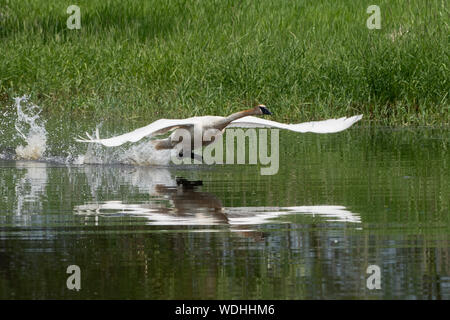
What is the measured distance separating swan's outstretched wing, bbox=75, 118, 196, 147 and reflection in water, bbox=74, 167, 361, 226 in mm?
888

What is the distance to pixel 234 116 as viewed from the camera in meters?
13.4

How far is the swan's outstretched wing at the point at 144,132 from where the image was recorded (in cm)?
1263

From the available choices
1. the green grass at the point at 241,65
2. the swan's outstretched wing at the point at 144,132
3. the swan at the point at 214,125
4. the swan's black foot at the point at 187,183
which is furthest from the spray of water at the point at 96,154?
the green grass at the point at 241,65

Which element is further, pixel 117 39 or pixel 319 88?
pixel 117 39

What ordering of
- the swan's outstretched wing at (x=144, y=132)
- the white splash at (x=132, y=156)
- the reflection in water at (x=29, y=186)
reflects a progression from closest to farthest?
the reflection in water at (x=29, y=186)
the swan's outstretched wing at (x=144, y=132)
the white splash at (x=132, y=156)

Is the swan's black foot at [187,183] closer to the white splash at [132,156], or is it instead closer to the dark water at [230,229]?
the dark water at [230,229]

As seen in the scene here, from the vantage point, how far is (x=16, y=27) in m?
23.9

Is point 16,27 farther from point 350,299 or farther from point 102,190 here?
point 350,299

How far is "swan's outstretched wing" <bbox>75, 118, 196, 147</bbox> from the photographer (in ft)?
41.4

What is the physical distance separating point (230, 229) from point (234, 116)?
4627 millimetres

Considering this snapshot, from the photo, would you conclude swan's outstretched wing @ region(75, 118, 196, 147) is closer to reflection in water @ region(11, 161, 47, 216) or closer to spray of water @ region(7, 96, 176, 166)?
spray of water @ region(7, 96, 176, 166)

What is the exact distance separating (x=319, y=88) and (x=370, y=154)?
4258 millimetres

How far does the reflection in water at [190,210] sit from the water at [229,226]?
16 mm
